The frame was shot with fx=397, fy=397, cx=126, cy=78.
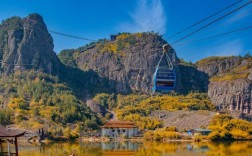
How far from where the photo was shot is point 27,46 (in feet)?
561

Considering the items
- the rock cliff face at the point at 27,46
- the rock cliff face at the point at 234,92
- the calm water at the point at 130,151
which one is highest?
the rock cliff face at the point at 27,46

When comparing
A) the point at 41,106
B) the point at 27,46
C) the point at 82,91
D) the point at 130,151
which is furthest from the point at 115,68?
the point at 130,151

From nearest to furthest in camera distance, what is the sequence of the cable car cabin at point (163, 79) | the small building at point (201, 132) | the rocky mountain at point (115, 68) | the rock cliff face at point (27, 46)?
the cable car cabin at point (163, 79) → the small building at point (201, 132) → the rocky mountain at point (115, 68) → the rock cliff face at point (27, 46)

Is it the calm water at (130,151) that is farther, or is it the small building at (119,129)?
the small building at (119,129)

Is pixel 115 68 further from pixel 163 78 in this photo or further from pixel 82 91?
pixel 163 78

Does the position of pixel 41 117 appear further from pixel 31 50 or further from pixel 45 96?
pixel 31 50

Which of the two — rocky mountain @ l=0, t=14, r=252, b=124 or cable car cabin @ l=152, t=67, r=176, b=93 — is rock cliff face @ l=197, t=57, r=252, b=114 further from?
cable car cabin @ l=152, t=67, r=176, b=93

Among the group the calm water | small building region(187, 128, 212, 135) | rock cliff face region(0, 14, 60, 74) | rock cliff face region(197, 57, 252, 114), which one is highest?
rock cliff face region(0, 14, 60, 74)

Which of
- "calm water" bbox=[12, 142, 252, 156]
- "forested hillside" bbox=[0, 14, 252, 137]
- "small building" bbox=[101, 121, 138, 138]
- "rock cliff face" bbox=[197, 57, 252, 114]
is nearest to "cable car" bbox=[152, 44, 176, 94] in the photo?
"calm water" bbox=[12, 142, 252, 156]

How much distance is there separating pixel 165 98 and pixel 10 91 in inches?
2379

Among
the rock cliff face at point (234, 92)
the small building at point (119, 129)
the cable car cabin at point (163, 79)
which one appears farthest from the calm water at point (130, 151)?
the rock cliff face at point (234, 92)

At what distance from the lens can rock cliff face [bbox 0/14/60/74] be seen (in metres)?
168

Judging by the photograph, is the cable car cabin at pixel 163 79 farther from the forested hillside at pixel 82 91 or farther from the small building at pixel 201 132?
the small building at pixel 201 132

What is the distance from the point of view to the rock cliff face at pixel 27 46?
16768 centimetres
